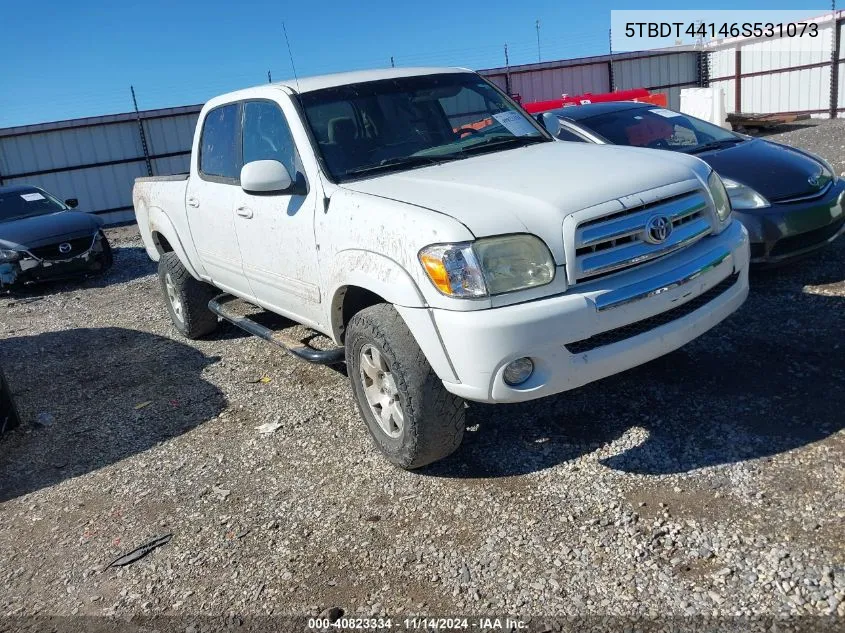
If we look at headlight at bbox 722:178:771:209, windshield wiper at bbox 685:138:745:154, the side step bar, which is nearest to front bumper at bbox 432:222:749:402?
the side step bar

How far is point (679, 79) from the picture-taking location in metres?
23.4

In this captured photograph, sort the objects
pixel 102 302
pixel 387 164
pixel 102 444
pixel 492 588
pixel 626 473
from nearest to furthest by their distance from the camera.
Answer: pixel 492 588 < pixel 626 473 < pixel 387 164 < pixel 102 444 < pixel 102 302

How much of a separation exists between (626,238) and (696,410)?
1.20m

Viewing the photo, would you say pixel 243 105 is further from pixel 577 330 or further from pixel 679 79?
pixel 679 79

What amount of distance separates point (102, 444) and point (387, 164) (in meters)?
2.61

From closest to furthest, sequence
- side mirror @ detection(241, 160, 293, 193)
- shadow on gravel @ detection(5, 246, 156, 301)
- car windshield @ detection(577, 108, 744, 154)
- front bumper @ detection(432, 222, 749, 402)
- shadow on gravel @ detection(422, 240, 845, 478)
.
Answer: front bumper @ detection(432, 222, 749, 402) → shadow on gravel @ detection(422, 240, 845, 478) → side mirror @ detection(241, 160, 293, 193) → car windshield @ detection(577, 108, 744, 154) → shadow on gravel @ detection(5, 246, 156, 301)

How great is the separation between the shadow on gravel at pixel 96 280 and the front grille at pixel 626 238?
28.9 ft

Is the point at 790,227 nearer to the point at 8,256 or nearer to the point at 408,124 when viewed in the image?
the point at 408,124

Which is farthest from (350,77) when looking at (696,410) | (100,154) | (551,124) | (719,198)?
(100,154)

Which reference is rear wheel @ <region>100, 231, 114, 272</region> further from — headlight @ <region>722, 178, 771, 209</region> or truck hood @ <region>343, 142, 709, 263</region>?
headlight @ <region>722, 178, 771, 209</region>

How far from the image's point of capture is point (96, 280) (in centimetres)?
1074

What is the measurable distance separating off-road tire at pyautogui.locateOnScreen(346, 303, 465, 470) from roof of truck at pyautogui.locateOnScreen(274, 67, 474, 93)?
1.65 metres

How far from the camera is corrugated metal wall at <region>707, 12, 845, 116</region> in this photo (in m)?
19.7

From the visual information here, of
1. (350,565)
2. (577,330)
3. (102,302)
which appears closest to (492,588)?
(350,565)
